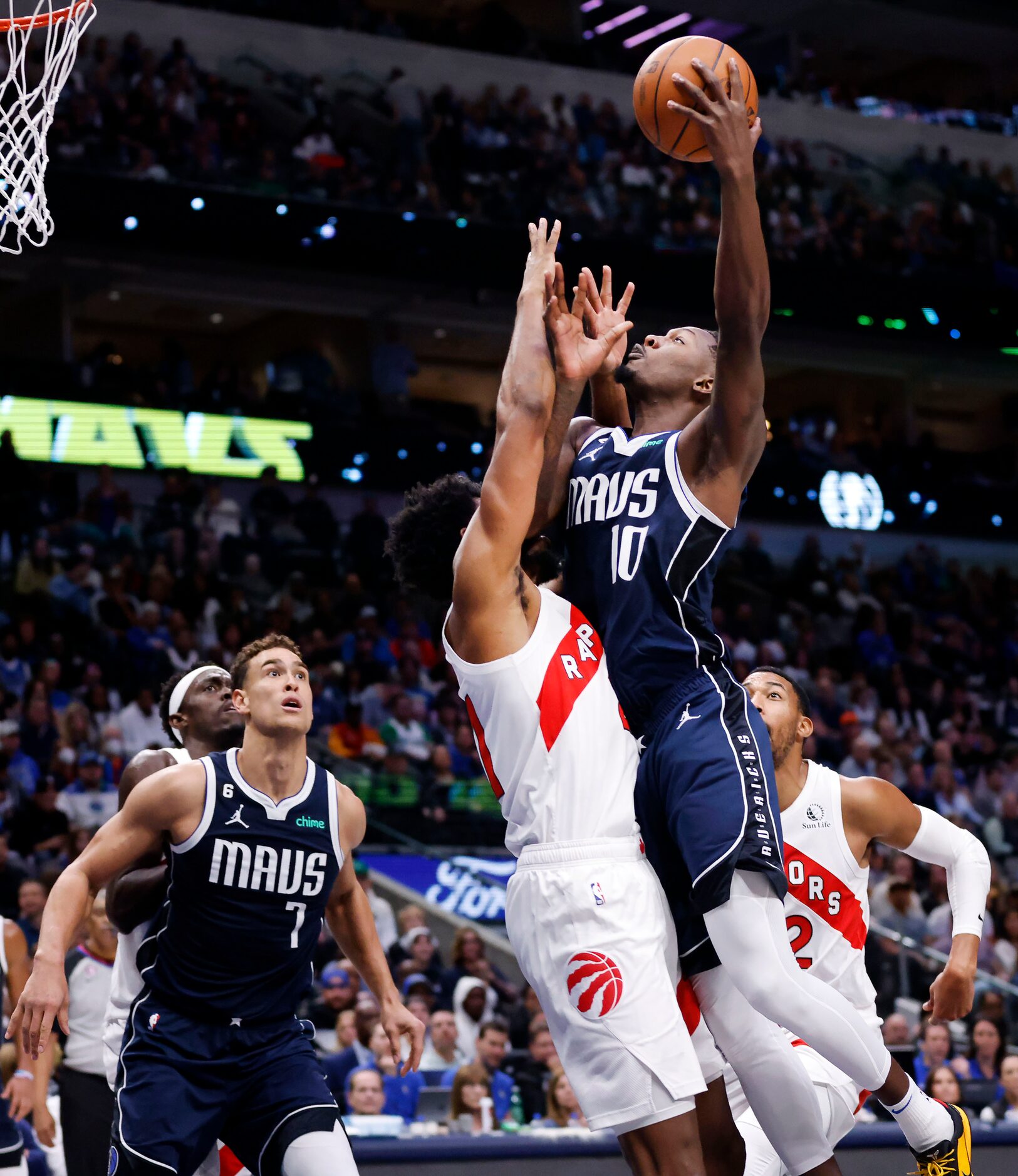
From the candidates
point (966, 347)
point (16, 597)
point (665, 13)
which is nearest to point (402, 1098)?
point (16, 597)

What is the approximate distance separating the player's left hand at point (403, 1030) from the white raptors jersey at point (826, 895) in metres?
1.35

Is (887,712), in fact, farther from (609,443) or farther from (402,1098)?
(609,443)

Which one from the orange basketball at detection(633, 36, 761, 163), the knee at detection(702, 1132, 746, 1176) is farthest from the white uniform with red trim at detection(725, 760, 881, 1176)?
the orange basketball at detection(633, 36, 761, 163)

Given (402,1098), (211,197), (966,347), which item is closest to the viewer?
(402,1098)

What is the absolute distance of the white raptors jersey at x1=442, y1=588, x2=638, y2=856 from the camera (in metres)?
4.14

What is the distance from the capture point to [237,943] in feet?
16.1

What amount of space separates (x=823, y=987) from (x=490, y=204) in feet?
57.3

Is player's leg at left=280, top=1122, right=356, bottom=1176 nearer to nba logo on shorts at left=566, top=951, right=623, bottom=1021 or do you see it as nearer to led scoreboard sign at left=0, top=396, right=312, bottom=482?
nba logo on shorts at left=566, top=951, right=623, bottom=1021

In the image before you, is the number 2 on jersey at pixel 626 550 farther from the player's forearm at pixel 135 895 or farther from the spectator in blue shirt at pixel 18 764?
the spectator in blue shirt at pixel 18 764

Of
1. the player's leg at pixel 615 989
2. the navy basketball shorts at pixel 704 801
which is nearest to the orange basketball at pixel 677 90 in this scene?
the navy basketball shorts at pixel 704 801

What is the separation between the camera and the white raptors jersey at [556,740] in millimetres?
4141

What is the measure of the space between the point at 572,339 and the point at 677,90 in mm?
737

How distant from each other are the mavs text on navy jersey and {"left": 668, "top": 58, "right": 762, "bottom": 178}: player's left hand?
79 centimetres

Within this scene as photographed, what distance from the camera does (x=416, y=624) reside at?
57.8 ft
